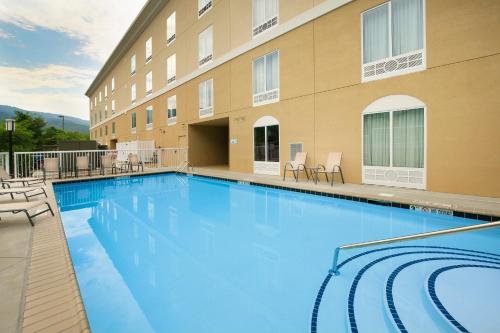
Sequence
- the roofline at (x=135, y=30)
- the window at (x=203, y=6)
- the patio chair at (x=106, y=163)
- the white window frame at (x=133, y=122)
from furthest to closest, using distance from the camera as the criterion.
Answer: the white window frame at (x=133, y=122), the roofline at (x=135, y=30), the window at (x=203, y=6), the patio chair at (x=106, y=163)

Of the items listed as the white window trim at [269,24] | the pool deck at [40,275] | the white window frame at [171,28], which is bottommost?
the pool deck at [40,275]

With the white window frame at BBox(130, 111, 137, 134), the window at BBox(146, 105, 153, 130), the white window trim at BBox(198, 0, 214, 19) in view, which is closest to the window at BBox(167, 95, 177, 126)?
the window at BBox(146, 105, 153, 130)

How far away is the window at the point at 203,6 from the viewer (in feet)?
47.4

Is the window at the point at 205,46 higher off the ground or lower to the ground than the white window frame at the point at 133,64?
lower

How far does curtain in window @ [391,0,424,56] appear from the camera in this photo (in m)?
6.73

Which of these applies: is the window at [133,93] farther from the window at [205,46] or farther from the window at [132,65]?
the window at [205,46]

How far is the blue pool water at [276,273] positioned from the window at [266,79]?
19.9 feet

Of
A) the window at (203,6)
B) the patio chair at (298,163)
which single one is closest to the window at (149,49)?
the window at (203,6)

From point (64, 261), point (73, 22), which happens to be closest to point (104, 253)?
point (64, 261)

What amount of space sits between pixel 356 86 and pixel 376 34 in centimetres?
→ 141

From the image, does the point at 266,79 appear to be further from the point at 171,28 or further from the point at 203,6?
the point at 171,28

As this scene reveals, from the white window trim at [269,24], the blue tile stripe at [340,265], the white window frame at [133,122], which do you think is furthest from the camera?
the white window frame at [133,122]

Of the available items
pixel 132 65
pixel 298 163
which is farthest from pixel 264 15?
pixel 132 65

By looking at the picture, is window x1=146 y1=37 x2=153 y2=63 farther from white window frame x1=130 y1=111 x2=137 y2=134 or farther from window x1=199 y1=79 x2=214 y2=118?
window x1=199 y1=79 x2=214 y2=118
